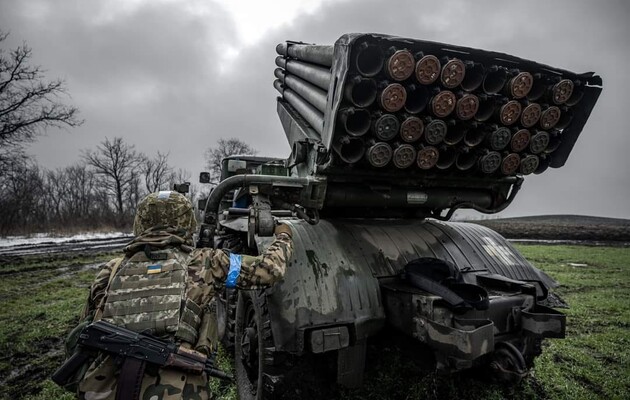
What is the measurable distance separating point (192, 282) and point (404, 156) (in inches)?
75.9

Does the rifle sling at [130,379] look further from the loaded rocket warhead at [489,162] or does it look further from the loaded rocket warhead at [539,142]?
the loaded rocket warhead at [539,142]

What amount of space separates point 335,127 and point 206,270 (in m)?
1.46

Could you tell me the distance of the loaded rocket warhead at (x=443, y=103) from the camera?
2936 millimetres

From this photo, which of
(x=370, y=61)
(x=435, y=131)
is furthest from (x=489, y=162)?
(x=370, y=61)

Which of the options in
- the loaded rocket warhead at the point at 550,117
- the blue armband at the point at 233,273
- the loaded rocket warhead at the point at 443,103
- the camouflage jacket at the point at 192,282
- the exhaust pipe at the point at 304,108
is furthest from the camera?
the exhaust pipe at the point at 304,108

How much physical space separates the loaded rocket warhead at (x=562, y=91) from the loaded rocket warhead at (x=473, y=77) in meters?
0.75

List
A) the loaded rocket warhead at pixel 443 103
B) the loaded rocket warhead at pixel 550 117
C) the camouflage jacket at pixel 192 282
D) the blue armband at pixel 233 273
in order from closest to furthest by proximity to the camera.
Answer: the camouflage jacket at pixel 192 282
the blue armband at pixel 233 273
the loaded rocket warhead at pixel 443 103
the loaded rocket warhead at pixel 550 117

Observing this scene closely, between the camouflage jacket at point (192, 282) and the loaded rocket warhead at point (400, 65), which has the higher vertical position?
the loaded rocket warhead at point (400, 65)

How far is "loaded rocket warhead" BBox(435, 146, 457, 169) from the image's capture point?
3.36 metres

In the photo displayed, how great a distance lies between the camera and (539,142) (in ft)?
11.4

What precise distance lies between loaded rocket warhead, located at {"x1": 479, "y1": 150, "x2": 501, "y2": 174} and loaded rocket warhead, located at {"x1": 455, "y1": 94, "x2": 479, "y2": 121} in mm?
502

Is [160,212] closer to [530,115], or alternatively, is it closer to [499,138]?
[499,138]

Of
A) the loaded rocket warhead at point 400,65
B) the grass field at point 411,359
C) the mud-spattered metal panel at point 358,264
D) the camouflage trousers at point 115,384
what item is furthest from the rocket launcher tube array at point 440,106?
the camouflage trousers at point 115,384

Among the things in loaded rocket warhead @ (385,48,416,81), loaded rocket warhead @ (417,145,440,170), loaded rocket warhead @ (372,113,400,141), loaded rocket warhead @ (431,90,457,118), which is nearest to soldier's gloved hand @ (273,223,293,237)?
loaded rocket warhead @ (372,113,400,141)
